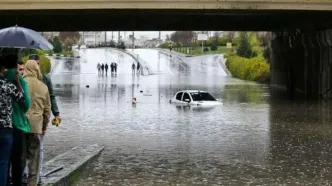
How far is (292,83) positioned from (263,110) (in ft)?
62.8

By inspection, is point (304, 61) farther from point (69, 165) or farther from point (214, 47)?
point (214, 47)

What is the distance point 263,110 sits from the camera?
2791 centimetres

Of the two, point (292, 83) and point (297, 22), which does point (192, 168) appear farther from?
point (292, 83)

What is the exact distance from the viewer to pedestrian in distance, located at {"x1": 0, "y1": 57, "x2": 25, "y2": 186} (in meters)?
6.89

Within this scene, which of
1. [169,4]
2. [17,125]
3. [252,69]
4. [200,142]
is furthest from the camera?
[252,69]

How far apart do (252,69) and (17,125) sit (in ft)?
211

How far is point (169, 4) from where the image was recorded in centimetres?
2858

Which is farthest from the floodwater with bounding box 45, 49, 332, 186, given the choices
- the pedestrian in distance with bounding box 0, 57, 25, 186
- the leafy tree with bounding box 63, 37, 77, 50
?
the leafy tree with bounding box 63, 37, 77, 50

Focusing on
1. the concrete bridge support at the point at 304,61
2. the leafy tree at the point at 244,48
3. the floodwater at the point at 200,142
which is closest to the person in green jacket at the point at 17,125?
the floodwater at the point at 200,142

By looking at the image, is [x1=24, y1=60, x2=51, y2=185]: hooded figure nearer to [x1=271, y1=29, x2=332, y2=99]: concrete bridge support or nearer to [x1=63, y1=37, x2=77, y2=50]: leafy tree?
[x1=271, y1=29, x2=332, y2=99]: concrete bridge support

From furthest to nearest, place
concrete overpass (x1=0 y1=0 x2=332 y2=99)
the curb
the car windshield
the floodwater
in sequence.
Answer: the car windshield < concrete overpass (x1=0 y1=0 x2=332 y2=99) < the floodwater < the curb

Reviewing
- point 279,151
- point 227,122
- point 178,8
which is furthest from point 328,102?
point 279,151

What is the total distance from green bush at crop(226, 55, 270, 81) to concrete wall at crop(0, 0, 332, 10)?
36.9 m

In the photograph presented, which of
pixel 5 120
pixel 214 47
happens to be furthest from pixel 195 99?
pixel 214 47
